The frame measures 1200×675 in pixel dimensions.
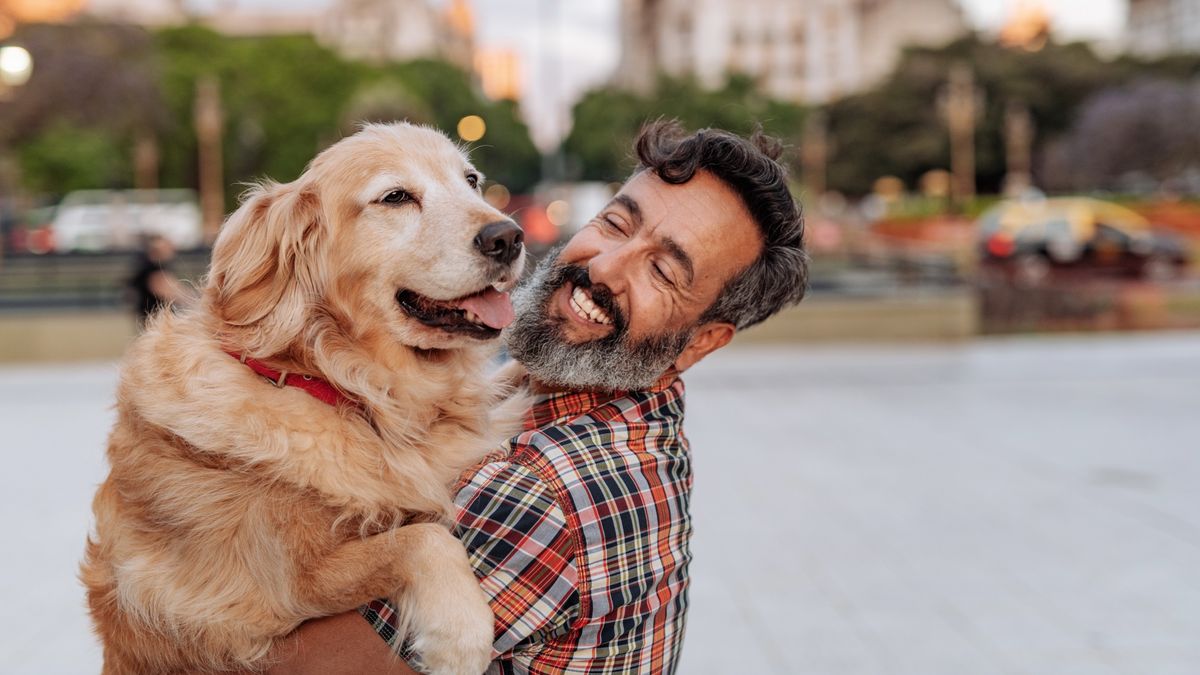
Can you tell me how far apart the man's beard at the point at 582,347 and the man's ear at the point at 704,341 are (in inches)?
2.0

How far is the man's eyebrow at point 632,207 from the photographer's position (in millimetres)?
2529

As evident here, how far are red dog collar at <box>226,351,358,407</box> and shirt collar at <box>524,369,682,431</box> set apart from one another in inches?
15.9

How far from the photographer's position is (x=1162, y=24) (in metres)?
117

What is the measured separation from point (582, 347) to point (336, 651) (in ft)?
2.60

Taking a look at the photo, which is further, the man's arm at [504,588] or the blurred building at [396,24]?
the blurred building at [396,24]

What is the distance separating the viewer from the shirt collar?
2.43 metres

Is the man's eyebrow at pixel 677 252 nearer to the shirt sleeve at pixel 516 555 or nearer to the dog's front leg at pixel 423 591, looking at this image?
the shirt sleeve at pixel 516 555

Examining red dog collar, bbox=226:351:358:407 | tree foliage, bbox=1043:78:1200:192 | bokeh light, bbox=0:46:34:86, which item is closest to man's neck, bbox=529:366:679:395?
red dog collar, bbox=226:351:358:407

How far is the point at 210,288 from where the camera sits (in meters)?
2.52

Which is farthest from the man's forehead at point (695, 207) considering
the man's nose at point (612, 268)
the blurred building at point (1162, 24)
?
the blurred building at point (1162, 24)

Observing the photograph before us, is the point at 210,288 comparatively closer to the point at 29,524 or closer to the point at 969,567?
the point at 969,567

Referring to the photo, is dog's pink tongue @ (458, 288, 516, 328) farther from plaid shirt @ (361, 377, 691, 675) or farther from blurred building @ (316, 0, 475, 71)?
blurred building @ (316, 0, 475, 71)

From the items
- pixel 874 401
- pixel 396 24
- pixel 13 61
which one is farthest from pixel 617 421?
pixel 396 24

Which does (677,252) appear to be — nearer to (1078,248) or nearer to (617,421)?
(617,421)
